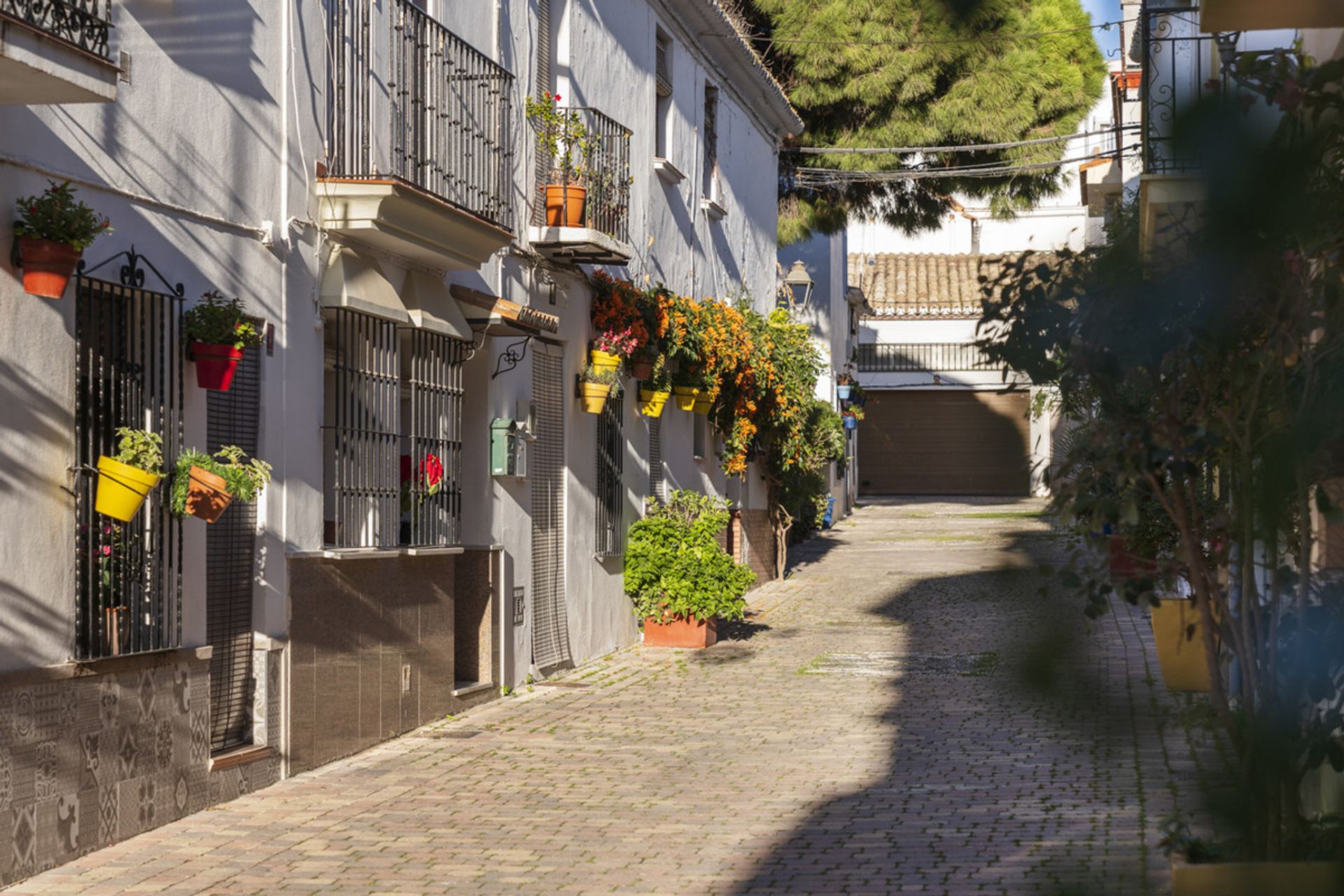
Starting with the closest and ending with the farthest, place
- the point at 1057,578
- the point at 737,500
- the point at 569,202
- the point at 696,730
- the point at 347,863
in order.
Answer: the point at 1057,578 < the point at 347,863 < the point at 696,730 < the point at 569,202 < the point at 737,500

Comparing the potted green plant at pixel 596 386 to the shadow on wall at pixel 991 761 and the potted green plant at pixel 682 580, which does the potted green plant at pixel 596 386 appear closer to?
the potted green plant at pixel 682 580

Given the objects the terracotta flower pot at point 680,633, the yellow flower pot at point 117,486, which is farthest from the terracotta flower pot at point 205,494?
the terracotta flower pot at point 680,633

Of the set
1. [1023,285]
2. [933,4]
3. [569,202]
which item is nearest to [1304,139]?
[933,4]

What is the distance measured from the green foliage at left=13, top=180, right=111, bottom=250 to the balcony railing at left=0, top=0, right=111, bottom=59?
27.8 inches

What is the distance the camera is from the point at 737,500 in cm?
2142

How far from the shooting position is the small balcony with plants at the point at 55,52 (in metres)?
5.87

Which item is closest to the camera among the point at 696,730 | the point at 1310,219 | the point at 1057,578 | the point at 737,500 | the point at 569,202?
the point at 1310,219

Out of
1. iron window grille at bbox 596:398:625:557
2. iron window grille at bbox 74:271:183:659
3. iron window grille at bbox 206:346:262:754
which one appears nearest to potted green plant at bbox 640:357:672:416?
iron window grille at bbox 596:398:625:557

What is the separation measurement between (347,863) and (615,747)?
10.9 feet

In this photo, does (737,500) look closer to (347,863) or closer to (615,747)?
(615,747)

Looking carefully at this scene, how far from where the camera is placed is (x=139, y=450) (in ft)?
24.2

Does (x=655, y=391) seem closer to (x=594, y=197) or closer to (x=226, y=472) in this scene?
A: (x=594, y=197)

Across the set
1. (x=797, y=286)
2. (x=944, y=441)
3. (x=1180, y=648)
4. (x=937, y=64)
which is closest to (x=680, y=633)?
(x=1180, y=648)

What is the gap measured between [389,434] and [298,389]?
117cm
